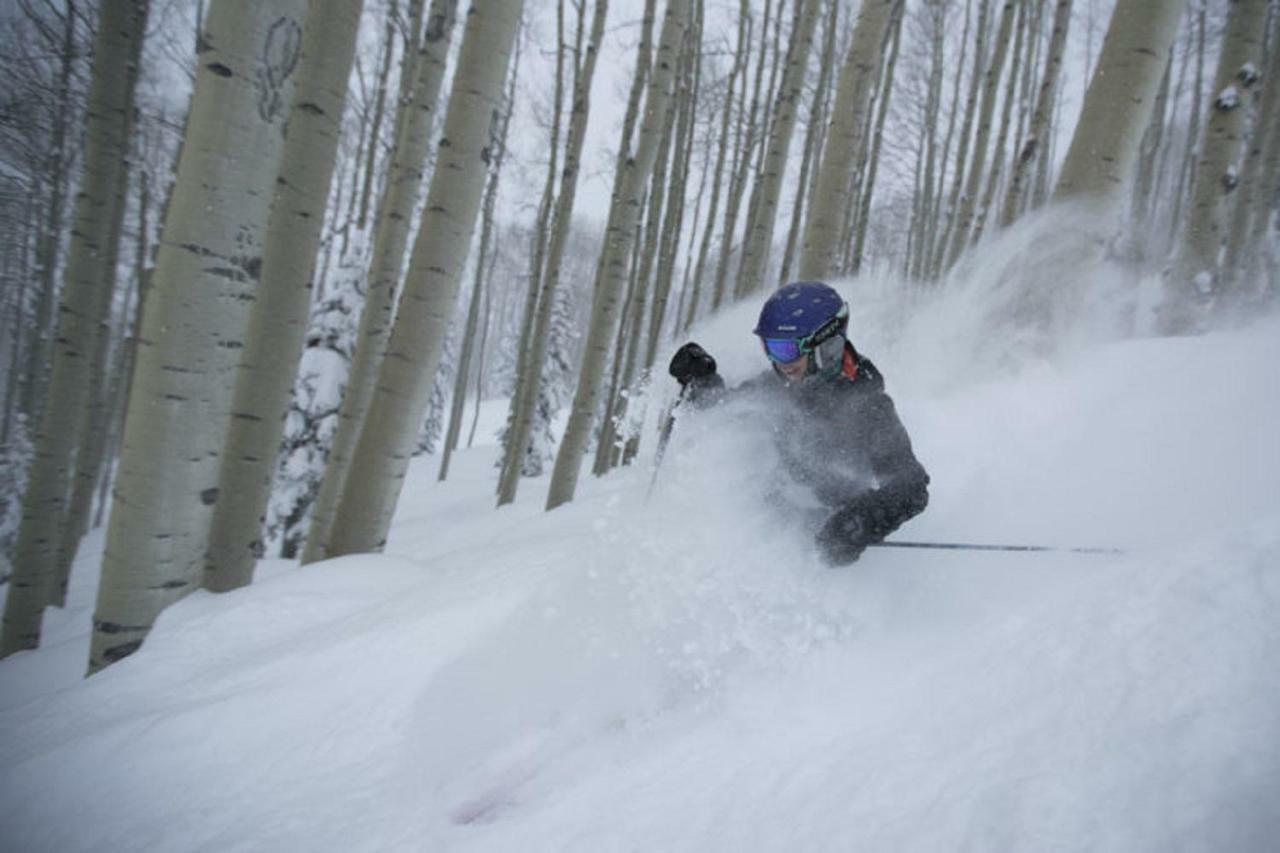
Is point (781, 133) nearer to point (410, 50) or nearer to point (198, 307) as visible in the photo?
point (198, 307)

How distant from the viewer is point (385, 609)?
105 inches

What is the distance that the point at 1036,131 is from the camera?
5180mm

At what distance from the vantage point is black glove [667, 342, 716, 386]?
2971 mm

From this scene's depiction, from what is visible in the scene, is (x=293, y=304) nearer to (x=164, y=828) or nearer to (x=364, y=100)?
(x=164, y=828)

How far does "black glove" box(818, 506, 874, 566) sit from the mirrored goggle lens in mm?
707

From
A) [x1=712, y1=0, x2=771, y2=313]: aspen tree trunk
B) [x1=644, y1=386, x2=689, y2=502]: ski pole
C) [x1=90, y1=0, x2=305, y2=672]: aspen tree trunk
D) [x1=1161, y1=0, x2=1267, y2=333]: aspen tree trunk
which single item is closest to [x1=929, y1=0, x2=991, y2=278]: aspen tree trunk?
[x1=712, y1=0, x2=771, y2=313]: aspen tree trunk

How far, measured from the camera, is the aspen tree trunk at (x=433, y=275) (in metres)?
3.21

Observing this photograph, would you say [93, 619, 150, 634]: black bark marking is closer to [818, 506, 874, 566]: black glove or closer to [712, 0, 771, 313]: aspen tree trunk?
[818, 506, 874, 566]: black glove

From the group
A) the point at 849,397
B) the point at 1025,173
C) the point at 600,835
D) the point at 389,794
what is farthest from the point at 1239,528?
the point at 1025,173

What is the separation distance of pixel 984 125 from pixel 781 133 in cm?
552

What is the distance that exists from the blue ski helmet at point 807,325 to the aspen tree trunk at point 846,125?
1.63 meters

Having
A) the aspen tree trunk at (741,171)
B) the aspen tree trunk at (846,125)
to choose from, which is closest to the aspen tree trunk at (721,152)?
the aspen tree trunk at (741,171)

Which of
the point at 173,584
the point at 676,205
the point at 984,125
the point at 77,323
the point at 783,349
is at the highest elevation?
the point at 984,125

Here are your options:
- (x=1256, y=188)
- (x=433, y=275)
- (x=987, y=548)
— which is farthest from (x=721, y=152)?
(x=987, y=548)
